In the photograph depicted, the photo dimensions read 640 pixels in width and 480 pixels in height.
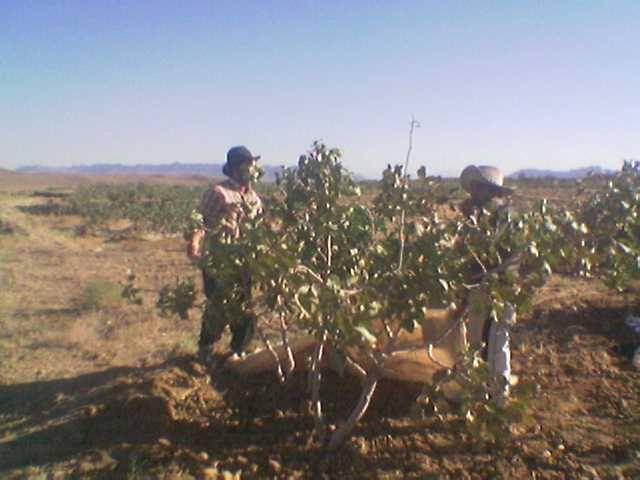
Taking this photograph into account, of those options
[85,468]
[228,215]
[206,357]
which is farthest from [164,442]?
[228,215]

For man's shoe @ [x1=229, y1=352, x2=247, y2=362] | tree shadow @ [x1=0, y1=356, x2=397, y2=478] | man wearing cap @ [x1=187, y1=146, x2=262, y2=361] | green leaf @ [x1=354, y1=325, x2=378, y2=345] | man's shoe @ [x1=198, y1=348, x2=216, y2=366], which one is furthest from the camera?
man's shoe @ [x1=198, y1=348, x2=216, y2=366]

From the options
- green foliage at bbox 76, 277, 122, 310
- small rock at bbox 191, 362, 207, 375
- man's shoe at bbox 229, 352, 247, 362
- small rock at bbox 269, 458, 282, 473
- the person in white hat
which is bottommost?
green foliage at bbox 76, 277, 122, 310

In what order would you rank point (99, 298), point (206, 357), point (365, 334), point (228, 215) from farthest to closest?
1. point (99, 298)
2. point (206, 357)
3. point (228, 215)
4. point (365, 334)

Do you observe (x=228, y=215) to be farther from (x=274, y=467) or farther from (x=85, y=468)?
(x=85, y=468)

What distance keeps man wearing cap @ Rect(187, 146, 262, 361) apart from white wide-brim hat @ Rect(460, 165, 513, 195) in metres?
1.30

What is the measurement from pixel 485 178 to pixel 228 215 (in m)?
1.58

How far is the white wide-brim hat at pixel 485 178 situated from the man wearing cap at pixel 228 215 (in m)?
1.30

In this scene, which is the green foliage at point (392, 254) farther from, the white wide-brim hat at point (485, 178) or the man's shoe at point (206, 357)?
the man's shoe at point (206, 357)

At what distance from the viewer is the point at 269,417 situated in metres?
3.54

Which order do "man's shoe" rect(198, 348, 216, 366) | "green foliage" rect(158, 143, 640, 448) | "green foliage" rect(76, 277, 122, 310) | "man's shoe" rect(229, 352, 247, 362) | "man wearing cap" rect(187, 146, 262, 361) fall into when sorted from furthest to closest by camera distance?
"green foliage" rect(76, 277, 122, 310) < "man's shoe" rect(198, 348, 216, 366) < "man's shoe" rect(229, 352, 247, 362) < "man wearing cap" rect(187, 146, 262, 361) < "green foliage" rect(158, 143, 640, 448)

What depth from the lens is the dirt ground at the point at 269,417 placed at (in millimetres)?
2988

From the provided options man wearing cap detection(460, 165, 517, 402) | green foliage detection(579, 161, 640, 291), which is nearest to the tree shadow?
man wearing cap detection(460, 165, 517, 402)

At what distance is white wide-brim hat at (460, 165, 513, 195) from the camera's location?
3336mm

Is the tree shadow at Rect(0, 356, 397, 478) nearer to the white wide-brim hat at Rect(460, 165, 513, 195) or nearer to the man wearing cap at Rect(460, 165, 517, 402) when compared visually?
the man wearing cap at Rect(460, 165, 517, 402)
